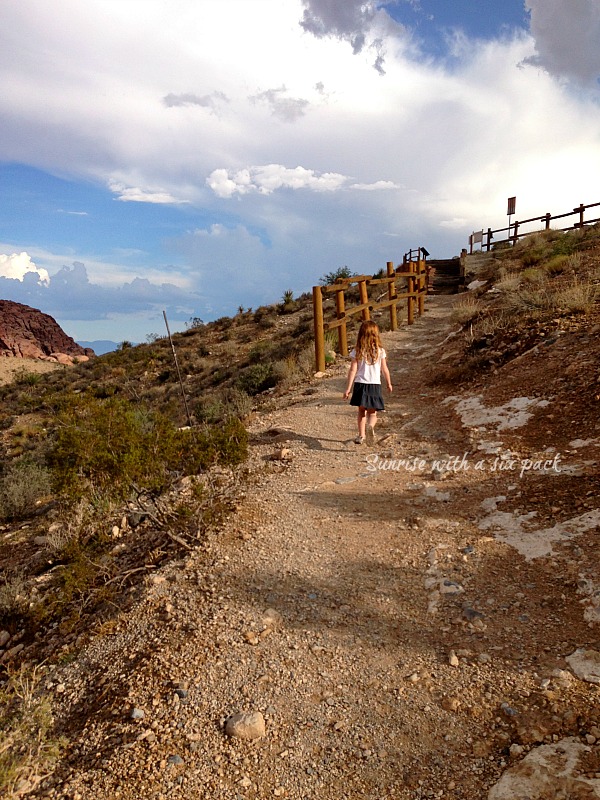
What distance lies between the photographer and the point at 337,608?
3.58 m

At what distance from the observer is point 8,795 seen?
8.13 feet

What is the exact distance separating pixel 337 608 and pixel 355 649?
0.42 metres

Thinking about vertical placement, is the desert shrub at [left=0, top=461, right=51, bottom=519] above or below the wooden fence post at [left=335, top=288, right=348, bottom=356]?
below

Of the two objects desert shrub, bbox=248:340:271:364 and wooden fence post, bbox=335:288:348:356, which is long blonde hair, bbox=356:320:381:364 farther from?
desert shrub, bbox=248:340:271:364

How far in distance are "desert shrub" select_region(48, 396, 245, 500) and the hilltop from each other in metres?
0.04

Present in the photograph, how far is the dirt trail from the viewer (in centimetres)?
247

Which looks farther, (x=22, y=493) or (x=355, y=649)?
(x=22, y=493)

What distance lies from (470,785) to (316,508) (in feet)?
9.70

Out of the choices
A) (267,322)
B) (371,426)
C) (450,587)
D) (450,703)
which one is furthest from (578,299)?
(267,322)

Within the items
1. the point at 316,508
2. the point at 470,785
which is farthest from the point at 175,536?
the point at 470,785

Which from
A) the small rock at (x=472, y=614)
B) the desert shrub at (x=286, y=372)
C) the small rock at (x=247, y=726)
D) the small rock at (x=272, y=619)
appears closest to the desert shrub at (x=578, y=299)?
the desert shrub at (x=286, y=372)

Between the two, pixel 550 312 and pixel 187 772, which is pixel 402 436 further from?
pixel 187 772

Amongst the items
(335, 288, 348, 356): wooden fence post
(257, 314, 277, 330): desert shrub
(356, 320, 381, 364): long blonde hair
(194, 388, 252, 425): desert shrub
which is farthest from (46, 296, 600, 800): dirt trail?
(257, 314, 277, 330): desert shrub

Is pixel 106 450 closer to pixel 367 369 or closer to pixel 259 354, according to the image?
pixel 367 369
